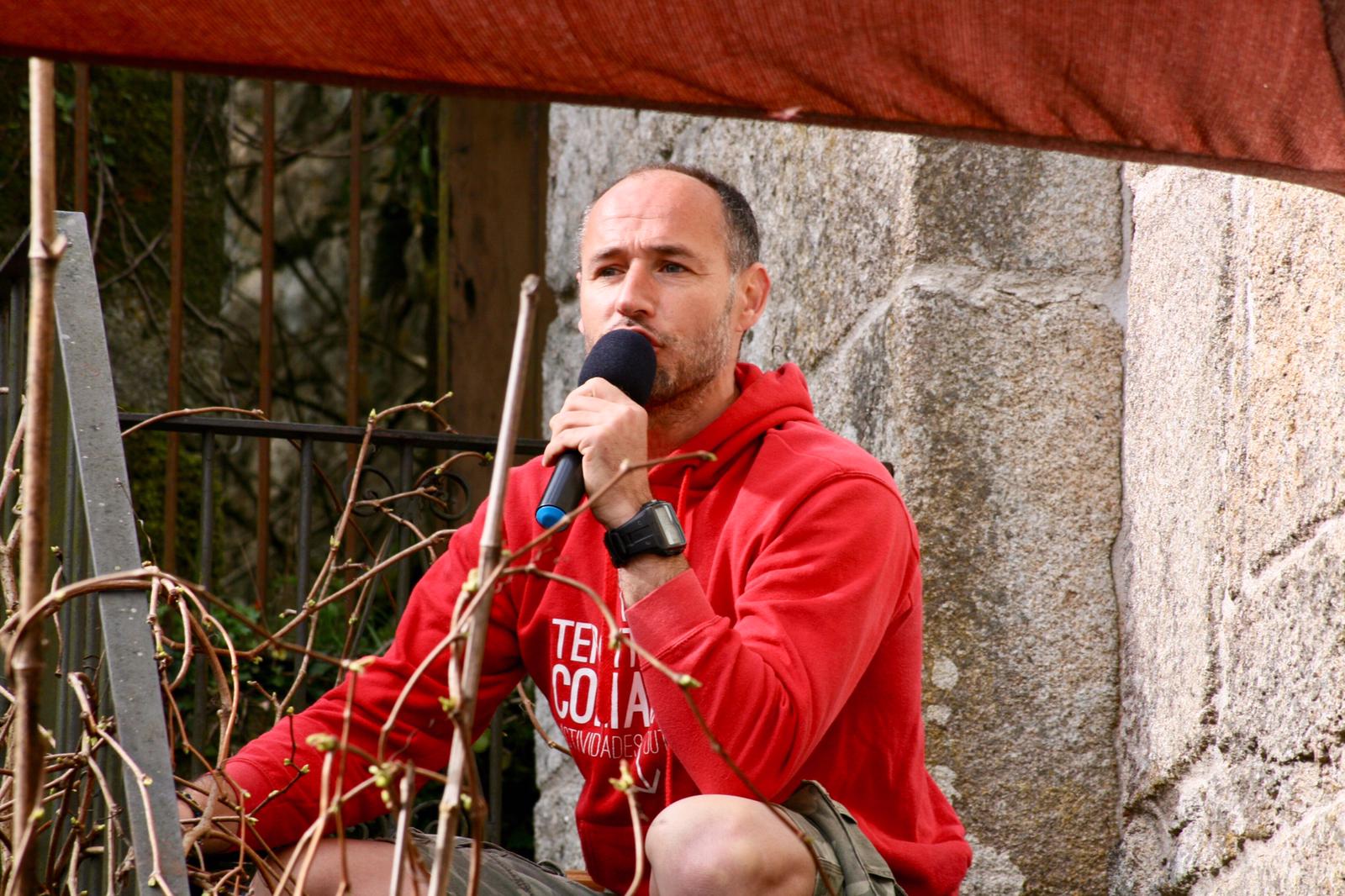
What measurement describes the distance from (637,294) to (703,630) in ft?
2.48

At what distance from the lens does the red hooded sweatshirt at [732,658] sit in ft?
6.50

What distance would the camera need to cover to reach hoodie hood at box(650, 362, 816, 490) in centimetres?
243

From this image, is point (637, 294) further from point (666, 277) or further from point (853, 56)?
point (853, 56)

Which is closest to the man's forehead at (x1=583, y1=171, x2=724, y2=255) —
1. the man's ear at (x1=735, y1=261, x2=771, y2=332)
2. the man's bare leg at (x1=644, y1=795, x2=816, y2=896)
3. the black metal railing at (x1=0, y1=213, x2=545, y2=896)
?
the man's ear at (x1=735, y1=261, x2=771, y2=332)

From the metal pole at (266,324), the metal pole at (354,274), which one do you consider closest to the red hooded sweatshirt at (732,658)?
the metal pole at (266,324)

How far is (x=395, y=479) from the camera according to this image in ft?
24.6

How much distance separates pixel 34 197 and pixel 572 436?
968 millimetres

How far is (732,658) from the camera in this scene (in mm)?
1936

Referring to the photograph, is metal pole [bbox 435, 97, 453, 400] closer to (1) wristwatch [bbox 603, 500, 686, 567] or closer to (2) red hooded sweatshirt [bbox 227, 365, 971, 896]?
(2) red hooded sweatshirt [bbox 227, 365, 971, 896]

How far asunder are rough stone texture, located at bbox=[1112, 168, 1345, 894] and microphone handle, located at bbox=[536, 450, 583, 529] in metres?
0.87

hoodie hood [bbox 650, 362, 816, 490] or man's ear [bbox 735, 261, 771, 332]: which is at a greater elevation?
man's ear [bbox 735, 261, 771, 332]

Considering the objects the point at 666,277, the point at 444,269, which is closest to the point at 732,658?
the point at 666,277

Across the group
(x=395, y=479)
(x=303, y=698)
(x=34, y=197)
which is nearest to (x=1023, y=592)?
(x=34, y=197)

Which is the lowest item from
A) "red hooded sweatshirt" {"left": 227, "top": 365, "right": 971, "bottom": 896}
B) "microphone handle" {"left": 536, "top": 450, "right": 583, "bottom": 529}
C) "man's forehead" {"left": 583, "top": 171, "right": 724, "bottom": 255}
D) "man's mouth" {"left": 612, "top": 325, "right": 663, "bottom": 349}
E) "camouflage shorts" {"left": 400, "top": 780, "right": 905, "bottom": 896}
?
"camouflage shorts" {"left": 400, "top": 780, "right": 905, "bottom": 896}
